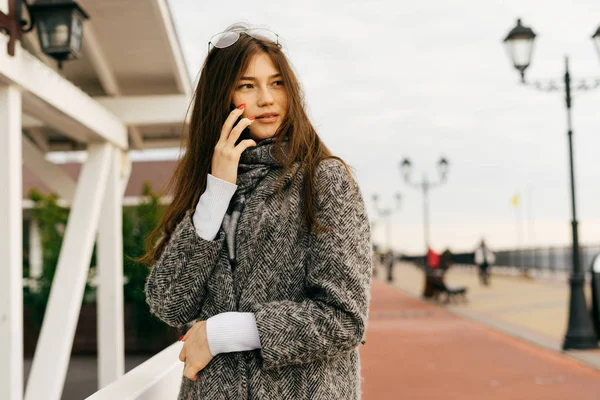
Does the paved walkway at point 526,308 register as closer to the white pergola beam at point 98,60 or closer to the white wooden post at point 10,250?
the white pergola beam at point 98,60

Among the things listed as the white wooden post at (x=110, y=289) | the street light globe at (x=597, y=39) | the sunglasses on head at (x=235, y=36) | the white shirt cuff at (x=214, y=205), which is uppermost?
the street light globe at (x=597, y=39)

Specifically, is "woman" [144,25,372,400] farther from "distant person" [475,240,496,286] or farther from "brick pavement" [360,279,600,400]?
"distant person" [475,240,496,286]

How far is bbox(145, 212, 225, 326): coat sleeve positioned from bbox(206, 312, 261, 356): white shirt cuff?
0.11 m

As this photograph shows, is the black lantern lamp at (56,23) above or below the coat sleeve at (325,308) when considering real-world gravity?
above

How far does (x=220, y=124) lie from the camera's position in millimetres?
1969

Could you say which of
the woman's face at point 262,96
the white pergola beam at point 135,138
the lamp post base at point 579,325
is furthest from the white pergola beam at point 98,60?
the lamp post base at point 579,325

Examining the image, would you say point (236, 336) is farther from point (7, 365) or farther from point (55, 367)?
point (55, 367)

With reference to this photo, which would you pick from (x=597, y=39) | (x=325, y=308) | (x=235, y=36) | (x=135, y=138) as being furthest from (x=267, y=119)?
(x=597, y=39)

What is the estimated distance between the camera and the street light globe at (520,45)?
10602mm

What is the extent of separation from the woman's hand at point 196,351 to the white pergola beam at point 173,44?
486 centimetres

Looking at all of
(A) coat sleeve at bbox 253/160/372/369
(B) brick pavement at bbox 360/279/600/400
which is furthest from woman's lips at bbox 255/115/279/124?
(B) brick pavement at bbox 360/279/600/400

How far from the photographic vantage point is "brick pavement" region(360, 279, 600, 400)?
772 cm

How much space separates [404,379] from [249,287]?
284 inches

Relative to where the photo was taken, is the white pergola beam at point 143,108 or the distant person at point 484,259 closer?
the white pergola beam at point 143,108
